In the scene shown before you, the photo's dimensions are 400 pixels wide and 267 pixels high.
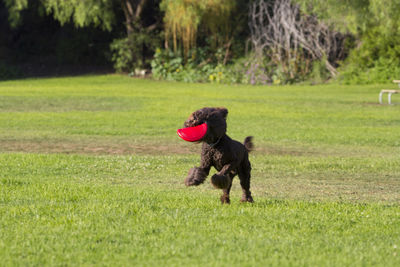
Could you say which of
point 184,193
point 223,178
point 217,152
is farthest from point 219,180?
point 184,193

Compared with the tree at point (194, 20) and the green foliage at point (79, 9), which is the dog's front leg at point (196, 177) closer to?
the tree at point (194, 20)

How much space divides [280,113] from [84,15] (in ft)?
65.7

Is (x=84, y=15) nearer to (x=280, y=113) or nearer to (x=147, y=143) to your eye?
(x=280, y=113)

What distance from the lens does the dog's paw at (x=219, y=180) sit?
7.51 meters

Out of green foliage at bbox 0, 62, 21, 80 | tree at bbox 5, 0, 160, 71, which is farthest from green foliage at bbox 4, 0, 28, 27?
green foliage at bbox 0, 62, 21, 80

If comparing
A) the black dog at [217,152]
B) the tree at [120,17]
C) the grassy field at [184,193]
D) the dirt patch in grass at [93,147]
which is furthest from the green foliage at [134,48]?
the black dog at [217,152]

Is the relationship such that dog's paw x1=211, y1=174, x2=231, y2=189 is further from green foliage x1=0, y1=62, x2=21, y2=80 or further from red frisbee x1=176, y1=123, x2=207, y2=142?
green foliage x1=0, y1=62, x2=21, y2=80

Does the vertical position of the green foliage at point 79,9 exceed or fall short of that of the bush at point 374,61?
it exceeds it

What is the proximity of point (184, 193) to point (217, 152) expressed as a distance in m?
2.13

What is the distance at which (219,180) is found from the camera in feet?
24.7

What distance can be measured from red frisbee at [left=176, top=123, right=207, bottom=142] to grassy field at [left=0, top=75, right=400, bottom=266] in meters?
0.87

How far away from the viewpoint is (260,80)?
134 feet

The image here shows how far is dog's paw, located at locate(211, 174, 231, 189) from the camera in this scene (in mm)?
7506

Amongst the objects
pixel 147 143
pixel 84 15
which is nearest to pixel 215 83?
pixel 84 15
